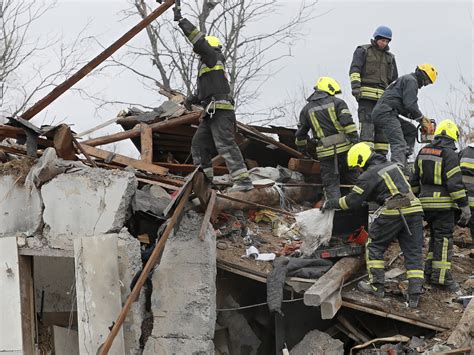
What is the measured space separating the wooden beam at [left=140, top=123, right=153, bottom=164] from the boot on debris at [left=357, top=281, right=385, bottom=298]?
146 inches

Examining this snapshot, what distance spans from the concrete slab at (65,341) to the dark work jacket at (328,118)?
402 centimetres

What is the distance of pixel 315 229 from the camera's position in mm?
8039

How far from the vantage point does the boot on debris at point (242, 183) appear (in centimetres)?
877

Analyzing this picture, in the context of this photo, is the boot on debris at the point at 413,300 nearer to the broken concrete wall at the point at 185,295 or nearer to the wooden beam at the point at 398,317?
the wooden beam at the point at 398,317

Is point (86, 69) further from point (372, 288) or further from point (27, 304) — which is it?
point (372, 288)

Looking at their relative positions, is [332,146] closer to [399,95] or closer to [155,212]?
[399,95]

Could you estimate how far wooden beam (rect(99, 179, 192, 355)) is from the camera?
5758mm

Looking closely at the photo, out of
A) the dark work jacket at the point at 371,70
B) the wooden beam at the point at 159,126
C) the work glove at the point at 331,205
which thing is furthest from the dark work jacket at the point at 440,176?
the wooden beam at the point at 159,126

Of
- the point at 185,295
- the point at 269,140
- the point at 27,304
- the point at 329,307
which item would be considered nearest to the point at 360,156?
the point at 329,307

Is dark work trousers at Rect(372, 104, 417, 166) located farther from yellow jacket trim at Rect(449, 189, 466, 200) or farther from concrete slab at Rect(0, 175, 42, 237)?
concrete slab at Rect(0, 175, 42, 237)

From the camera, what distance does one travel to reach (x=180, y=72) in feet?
74.4

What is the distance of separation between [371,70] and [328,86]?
1.18 metres

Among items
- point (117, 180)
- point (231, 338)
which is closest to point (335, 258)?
point (231, 338)

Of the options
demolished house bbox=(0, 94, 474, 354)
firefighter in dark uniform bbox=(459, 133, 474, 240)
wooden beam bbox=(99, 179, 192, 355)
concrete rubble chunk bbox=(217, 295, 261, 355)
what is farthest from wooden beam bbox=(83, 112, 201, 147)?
firefighter in dark uniform bbox=(459, 133, 474, 240)
